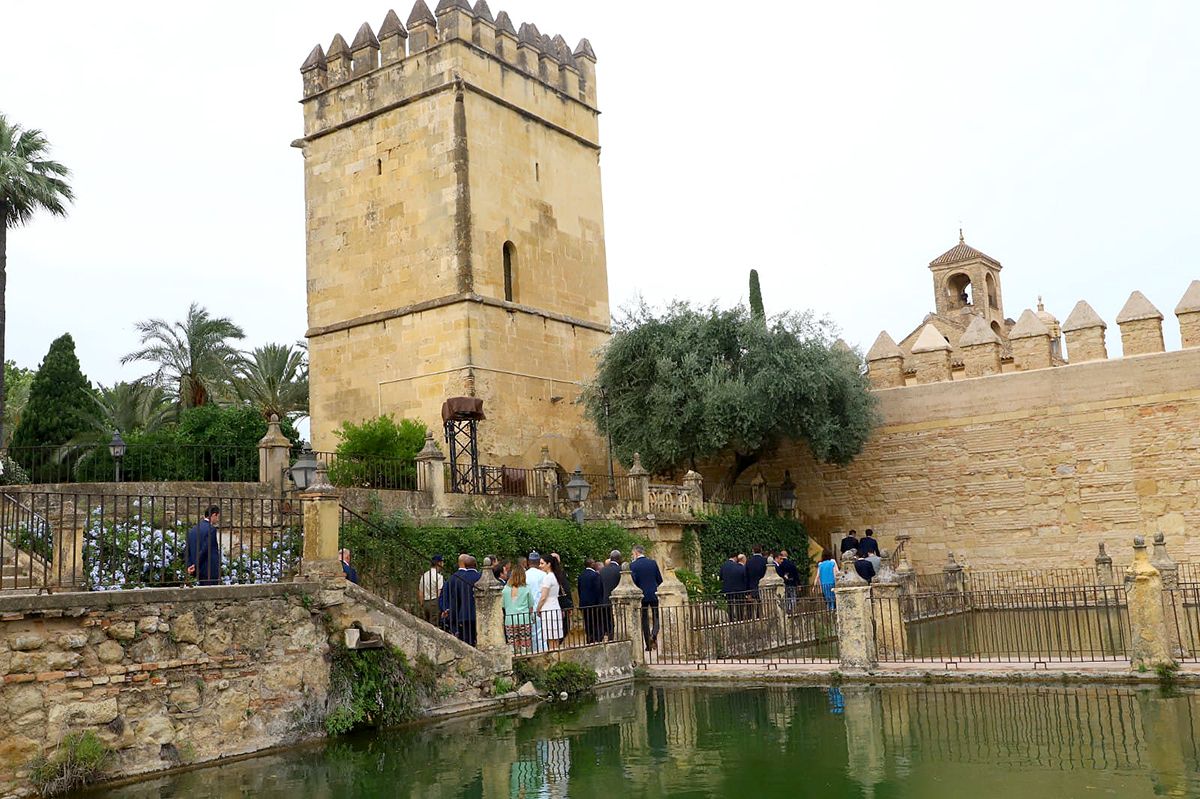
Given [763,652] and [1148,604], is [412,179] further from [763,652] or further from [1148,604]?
[1148,604]

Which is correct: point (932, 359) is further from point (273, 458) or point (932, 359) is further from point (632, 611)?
point (273, 458)

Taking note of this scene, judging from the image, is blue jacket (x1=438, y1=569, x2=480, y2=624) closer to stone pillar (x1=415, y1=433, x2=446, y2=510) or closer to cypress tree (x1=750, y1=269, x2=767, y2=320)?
stone pillar (x1=415, y1=433, x2=446, y2=510)

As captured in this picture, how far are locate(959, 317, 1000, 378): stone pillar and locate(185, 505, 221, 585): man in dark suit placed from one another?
685 inches

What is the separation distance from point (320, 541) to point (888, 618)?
6.71m

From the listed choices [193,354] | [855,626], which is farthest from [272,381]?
[855,626]

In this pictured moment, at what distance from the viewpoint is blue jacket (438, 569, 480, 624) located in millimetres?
11938

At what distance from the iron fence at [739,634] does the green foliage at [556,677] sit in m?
1.73

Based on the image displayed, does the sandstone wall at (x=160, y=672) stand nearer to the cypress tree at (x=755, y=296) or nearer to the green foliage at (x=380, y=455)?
the green foliage at (x=380, y=455)

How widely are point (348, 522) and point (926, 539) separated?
554 inches

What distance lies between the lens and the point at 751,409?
2205 cm

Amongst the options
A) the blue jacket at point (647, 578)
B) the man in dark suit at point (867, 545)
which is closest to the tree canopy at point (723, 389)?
the man in dark suit at point (867, 545)

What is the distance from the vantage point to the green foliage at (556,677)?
39.2 ft

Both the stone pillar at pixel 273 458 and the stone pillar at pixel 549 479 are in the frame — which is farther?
the stone pillar at pixel 549 479

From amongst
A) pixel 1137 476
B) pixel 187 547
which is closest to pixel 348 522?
pixel 187 547
